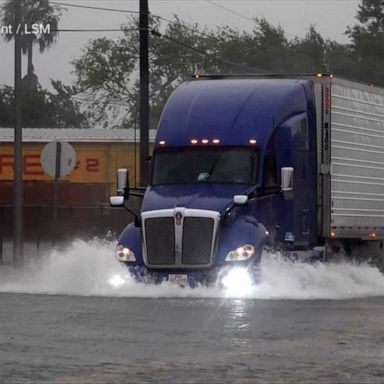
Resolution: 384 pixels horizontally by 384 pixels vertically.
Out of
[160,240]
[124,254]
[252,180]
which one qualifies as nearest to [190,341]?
[160,240]

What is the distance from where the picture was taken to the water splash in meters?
20.6

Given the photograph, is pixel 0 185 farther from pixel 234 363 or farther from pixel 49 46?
pixel 234 363

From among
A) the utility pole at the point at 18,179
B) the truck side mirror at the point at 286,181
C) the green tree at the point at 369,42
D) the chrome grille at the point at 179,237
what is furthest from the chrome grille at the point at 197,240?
the green tree at the point at 369,42

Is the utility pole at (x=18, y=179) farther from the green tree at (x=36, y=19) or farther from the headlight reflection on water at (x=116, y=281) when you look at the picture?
the headlight reflection on water at (x=116, y=281)

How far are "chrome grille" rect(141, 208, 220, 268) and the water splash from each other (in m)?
0.46

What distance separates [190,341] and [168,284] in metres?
6.65

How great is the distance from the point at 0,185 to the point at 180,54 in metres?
45.4

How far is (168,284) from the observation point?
2062 cm

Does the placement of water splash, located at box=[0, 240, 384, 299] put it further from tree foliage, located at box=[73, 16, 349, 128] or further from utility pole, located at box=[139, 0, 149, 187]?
tree foliage, located at box=[73, 16, 349, 128]

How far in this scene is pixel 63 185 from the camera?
4181cm

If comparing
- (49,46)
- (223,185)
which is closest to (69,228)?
(223,185)

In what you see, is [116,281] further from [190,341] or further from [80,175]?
[80,175]

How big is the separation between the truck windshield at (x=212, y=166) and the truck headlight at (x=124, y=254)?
1654 millimetres

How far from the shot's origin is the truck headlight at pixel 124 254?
21.1 meters
